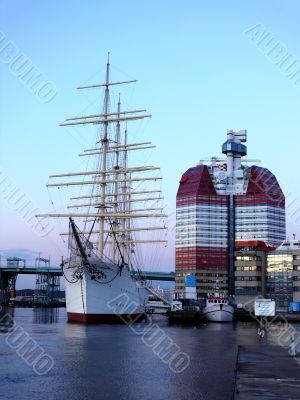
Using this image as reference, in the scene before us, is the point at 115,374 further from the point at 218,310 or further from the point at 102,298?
the point at 218,310

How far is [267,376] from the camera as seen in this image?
3167cm

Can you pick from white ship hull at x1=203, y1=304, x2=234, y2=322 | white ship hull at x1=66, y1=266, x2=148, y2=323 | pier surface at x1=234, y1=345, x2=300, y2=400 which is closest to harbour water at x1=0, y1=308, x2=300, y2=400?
pier surface at x1=234, y1=345, x2=300, y2=400

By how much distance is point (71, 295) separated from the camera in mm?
92000

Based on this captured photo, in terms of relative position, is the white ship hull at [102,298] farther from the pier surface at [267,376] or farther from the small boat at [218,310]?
the pier surface at [267,376]

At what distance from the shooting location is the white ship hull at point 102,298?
87.6 m

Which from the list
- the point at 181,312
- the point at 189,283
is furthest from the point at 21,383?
the point at 189,283

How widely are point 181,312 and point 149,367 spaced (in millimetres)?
81341

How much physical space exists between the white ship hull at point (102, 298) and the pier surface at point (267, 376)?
44.7m

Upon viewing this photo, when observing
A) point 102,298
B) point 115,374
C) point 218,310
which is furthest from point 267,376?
point 218,310

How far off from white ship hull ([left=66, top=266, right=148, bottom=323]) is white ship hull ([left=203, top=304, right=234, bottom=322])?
28.7 meters

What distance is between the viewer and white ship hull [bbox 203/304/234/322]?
121250mm

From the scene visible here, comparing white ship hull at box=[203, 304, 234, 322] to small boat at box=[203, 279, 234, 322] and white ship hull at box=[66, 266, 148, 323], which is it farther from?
white ship hull at box=[66, 266, 148, 323]

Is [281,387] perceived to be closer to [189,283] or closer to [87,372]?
[87,372]

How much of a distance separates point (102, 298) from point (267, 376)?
194 feet
